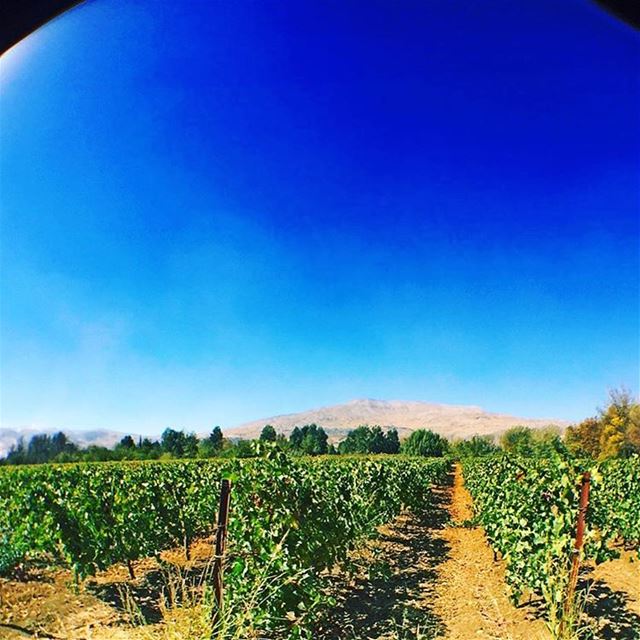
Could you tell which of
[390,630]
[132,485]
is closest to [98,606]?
[132,485]

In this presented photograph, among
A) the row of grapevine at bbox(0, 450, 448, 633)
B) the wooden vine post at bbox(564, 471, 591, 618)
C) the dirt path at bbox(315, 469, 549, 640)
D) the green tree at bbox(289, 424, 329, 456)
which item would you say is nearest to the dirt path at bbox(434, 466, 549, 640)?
the dirt path at bbox(315, 469, 549, 640)

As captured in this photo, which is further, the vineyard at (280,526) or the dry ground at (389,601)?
the dry ground at (389,601)

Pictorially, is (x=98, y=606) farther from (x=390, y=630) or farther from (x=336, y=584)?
(x=390, y=630)

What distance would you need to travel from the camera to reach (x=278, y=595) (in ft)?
13.0

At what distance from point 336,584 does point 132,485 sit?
365 cm

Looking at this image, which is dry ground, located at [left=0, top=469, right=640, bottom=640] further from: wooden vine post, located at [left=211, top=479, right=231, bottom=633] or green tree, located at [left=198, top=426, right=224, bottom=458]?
green tree, located at [left=198, top=426, right=224, bottom=458]

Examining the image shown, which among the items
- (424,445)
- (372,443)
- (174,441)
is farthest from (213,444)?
(424,445)

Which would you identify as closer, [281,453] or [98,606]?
[281,453]

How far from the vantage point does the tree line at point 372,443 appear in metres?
12.3

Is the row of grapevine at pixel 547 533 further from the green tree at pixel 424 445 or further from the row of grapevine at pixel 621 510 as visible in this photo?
the green tree at pixel 424 445

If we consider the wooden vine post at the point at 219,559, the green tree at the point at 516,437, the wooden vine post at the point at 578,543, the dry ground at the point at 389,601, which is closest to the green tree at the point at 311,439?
the green tree at the point at 516,437

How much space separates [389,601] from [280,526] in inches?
101

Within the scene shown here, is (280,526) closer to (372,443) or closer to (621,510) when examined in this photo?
(621,510)

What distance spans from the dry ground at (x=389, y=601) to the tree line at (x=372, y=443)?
1.85 metres
